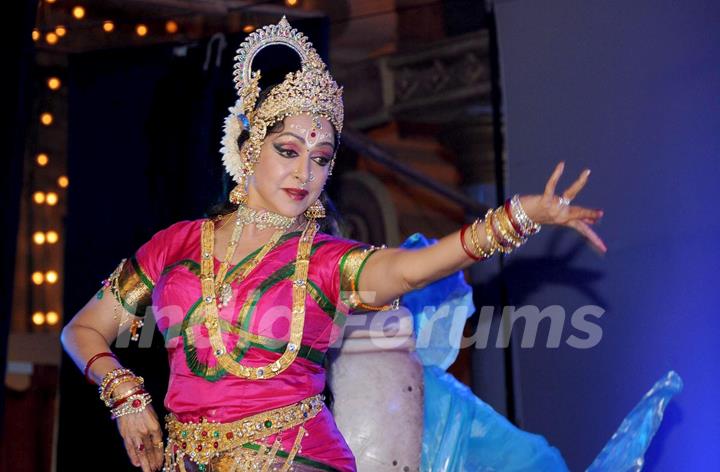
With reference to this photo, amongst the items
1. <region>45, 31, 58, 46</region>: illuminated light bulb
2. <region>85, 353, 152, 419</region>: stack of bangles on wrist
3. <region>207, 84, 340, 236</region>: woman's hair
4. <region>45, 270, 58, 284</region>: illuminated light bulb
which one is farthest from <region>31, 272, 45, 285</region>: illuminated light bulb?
<region>85, 353, 152, 419</region>: stack of bangles on wrist

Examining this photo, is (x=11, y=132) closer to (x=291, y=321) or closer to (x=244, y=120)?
(x=244, y=120)

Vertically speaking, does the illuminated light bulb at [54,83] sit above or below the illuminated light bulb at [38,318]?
above

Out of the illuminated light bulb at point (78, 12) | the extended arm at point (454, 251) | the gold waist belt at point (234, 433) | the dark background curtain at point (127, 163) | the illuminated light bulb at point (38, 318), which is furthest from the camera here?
the illuminated light bulb at point (38, 318)

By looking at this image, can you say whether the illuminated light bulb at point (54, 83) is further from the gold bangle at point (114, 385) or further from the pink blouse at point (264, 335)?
the gold bangle at point (114, 385)

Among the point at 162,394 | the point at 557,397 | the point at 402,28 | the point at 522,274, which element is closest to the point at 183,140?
the point at 162,394

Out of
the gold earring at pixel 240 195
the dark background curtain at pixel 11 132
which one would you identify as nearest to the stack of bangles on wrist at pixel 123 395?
the gold earring at pixel 240 195

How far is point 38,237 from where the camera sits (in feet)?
14.7

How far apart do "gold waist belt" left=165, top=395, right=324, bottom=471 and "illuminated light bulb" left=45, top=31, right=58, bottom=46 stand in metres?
2.22

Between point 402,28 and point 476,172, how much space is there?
885 millimetres

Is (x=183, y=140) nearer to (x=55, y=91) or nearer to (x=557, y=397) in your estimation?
(x=55, y=91)

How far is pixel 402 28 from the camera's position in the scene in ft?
18.5

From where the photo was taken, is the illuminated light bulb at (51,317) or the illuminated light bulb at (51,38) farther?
the illuminated light bulb at (51,317)

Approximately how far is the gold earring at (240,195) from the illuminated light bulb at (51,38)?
1.85 meters

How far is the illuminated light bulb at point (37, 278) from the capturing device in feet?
14.5
